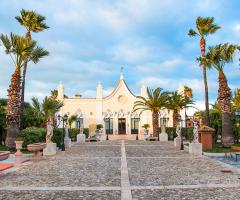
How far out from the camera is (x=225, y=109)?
29.0m

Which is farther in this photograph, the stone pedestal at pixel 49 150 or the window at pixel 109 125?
the window at pixel 109 125

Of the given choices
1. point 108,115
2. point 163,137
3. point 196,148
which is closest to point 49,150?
point 196,148

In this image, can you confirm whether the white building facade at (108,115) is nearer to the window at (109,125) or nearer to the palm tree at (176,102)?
the window at (109,125)

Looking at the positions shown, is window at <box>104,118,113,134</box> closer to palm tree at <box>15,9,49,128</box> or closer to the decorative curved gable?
the decorative curved gable

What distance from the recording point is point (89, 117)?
6316 centimetres

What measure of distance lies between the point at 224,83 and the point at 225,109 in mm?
2126

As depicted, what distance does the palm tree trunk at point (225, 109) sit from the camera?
28547 mm

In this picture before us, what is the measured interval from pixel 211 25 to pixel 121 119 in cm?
3026

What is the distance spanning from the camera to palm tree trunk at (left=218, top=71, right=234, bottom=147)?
28547mm

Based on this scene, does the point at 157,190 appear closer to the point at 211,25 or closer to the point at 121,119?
the point at 211,25

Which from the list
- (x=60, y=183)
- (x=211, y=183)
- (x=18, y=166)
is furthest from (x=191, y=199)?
(x=18, y=166)

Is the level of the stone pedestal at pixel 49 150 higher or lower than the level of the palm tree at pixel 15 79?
lower

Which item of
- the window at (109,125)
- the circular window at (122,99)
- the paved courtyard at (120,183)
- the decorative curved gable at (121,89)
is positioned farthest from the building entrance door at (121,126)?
the paved courtyard at (120,183)

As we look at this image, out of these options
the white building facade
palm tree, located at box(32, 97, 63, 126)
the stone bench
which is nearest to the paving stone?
the stone bench
